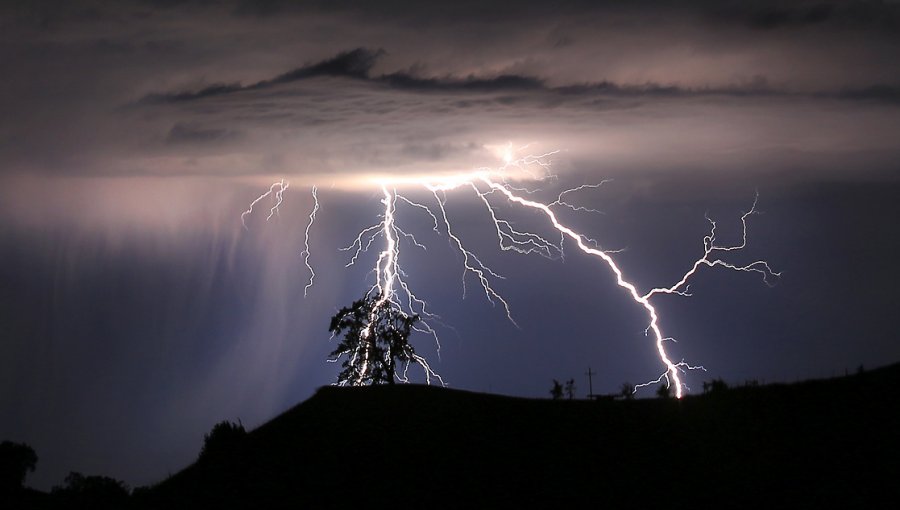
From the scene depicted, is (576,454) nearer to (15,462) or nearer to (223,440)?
(223,440)

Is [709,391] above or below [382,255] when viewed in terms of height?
below

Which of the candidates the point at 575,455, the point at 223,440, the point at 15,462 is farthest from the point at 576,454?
the point at 15,462

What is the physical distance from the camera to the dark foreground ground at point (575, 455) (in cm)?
2780

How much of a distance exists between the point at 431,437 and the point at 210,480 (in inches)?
239

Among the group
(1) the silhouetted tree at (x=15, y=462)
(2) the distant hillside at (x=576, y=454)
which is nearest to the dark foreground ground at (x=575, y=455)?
(2) the distant hillside at (x=576, y=454)

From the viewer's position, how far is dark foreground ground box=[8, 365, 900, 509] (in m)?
27.8

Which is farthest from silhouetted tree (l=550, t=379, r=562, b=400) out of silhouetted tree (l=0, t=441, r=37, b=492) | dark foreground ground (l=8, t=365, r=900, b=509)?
silhouetted tree (l=0, t=441, r=37, b=492)

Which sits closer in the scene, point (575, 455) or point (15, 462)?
point (575, 455)

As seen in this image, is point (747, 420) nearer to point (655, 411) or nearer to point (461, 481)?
point (655, 411)

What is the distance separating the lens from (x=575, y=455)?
103 ft

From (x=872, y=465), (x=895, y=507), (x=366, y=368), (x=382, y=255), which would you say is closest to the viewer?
(x=895, y=507)

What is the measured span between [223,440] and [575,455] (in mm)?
11951

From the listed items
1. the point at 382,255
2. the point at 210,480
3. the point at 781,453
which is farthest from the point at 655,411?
the point at 382,255

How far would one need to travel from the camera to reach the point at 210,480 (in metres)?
34.3
